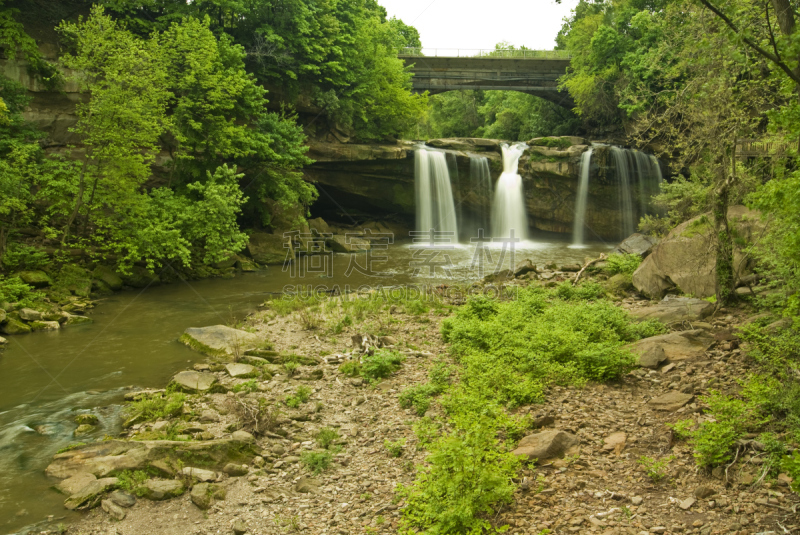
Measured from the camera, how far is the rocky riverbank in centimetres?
470

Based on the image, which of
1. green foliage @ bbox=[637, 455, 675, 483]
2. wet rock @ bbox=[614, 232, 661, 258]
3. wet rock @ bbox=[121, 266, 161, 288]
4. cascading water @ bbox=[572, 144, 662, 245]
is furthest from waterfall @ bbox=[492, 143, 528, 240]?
green foliage @ bbox=[637, 455, 675, 483]

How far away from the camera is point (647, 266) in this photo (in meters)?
13.7

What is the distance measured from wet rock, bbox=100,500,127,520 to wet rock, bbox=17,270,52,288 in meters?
11.4

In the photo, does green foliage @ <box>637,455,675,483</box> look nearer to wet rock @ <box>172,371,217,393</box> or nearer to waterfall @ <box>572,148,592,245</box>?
wet rock @ <box>172,371,217,393</box>

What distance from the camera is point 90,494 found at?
5922mm

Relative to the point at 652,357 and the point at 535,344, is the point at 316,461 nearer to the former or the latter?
the point at 535,344

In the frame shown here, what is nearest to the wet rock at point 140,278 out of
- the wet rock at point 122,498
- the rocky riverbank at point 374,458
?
the rocky riverbank at point 374,458

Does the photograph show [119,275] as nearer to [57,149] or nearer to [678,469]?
[57,149]

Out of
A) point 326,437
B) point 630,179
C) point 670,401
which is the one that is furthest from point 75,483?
point 630,179

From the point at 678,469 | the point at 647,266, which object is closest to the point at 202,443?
the point at 678,469

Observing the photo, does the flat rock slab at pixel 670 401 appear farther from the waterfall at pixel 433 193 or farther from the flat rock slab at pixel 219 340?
the waterfall at pixel 433 193

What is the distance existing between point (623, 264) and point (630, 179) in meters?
13.5

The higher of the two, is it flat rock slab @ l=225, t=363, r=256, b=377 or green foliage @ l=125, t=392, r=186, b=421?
flat rock slab @ l=225, t=363, r=256, b=377

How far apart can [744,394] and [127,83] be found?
16989 millimetres
